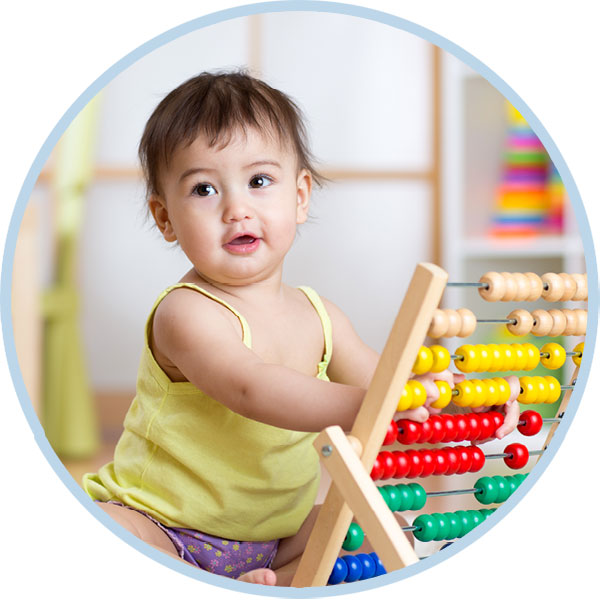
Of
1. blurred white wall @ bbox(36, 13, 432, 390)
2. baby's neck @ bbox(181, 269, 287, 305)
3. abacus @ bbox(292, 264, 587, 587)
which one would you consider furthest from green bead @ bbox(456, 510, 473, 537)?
blurred white wall @ bbox(36, 13, 432, 390)

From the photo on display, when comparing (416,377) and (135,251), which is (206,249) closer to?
(416,377)

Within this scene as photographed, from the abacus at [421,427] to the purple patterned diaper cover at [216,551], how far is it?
0.13 metres

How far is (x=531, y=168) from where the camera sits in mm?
2021

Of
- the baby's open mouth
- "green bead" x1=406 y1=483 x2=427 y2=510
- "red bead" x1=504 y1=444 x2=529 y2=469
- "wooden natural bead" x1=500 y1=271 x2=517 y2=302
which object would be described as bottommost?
"green bead" x1=406 y1=483 x2=427 y2=510

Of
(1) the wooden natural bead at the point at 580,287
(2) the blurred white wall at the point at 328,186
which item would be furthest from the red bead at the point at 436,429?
(2) the blurred white wall at the point at 328,186

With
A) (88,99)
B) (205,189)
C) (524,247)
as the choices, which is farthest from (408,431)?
(524,247)

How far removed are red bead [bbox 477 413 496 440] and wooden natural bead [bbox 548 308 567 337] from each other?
12cm

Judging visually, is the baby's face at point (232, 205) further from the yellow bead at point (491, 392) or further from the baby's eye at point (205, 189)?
the yellow bead at point (491, 392)

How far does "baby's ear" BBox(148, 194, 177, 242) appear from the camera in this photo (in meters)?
0.97

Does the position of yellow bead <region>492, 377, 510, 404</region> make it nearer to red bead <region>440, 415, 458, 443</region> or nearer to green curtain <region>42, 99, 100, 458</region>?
red bead <region>440, 415, 458, 443</region>

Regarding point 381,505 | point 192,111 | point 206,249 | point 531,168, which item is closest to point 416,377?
point 381,505

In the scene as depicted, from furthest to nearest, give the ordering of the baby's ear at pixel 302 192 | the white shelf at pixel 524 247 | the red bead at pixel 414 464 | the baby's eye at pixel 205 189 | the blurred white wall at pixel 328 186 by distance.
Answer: the blurred white wall at pixel 328 186
the white shelf at pixel 524 247
the baby's ear at pixel 302 192
the baby's eye at pixel 205 189
the red bead at pixel 414 464

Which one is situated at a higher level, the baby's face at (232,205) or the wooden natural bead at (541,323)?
the baby's face at (232,205)

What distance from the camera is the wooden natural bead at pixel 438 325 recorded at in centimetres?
74
